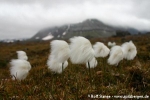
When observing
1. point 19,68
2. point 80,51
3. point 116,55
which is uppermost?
point 80,51

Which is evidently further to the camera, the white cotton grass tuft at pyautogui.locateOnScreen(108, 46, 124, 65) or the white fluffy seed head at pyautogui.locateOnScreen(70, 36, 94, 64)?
the white cotton grass tuft at pyautogui.locateOnScreen(108, 46, 124, 65)

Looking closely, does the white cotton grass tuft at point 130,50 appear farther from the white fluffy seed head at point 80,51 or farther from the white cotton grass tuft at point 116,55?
the white fluffy seed head at point 80,51

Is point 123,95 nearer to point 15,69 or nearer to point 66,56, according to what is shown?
point 66,56

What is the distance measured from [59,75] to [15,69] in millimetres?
1914

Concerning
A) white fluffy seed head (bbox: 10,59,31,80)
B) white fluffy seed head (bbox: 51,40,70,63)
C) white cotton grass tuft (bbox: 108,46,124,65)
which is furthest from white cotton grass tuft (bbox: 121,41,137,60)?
white fluffy seed head (bbox: 51,40,70,63)

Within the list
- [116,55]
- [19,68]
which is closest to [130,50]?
[116,55]

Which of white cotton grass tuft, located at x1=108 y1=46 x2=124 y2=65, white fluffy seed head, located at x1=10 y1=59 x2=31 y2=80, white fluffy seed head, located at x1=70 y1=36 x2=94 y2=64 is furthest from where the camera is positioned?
white cotton grass tuft, located at x1=108 y1=46 x2=124 y2=65

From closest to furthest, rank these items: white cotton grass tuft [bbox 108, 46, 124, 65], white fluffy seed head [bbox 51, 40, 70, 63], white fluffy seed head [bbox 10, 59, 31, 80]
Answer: white fluffy seed head [bbox 51, 40, 70, 63] < white fluffy seed head [bbox 10, 59, 31, 80] < white cotton grass tuft [bbox 108, 46, 124, 65]

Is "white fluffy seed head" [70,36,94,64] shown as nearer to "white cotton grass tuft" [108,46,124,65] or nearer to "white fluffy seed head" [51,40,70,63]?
"white fluffy seed head" [51,40,70,63]

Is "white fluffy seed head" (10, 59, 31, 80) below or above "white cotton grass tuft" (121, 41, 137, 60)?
below

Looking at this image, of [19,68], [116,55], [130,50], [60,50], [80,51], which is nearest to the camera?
[80,51]

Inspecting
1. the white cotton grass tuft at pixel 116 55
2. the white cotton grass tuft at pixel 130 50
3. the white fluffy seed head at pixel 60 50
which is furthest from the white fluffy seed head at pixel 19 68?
the white cotton grass tuft at pixel 130 50

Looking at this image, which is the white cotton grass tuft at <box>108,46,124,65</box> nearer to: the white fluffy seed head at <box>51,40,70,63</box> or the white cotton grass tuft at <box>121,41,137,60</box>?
the white cotton grass tuft at <box>121,41,137,60</box>

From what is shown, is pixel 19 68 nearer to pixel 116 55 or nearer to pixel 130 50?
pixel 116 55
